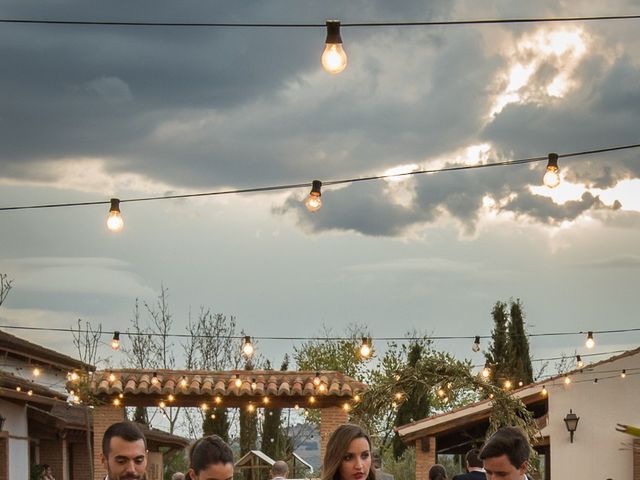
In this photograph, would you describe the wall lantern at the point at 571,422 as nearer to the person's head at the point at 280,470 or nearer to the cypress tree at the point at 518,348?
the person's head at the point at 280,470

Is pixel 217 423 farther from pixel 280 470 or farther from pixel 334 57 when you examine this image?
pixel 334 57

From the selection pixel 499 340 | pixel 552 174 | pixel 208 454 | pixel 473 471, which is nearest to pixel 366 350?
pixel 473 471

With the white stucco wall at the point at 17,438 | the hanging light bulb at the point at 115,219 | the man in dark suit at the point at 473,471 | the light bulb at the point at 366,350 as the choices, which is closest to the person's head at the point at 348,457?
the man in dark suit at the point at 473,471

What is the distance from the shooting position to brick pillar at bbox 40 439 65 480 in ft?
105

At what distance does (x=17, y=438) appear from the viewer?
2817 centimetres

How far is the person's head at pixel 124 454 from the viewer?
6.17 metres

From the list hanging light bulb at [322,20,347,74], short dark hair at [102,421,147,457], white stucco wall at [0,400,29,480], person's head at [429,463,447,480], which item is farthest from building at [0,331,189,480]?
short dark hair at [102,421,147,457]

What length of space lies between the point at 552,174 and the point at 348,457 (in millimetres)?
6841

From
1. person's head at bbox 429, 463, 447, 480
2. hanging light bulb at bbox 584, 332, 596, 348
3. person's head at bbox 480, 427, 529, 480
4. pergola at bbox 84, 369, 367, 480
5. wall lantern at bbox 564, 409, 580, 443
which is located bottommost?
person's head at bbox 429, 463, 447, 480

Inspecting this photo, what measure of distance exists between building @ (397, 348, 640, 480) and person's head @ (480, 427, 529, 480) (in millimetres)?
20126

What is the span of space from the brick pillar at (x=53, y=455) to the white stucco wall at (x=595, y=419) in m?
13.4

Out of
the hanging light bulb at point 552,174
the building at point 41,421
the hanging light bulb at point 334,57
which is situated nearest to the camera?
the hanging light bulb at point 334,57

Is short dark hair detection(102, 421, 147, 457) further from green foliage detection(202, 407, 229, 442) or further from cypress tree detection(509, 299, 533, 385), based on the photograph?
cypress tree detection(509, 299, 533, 385)

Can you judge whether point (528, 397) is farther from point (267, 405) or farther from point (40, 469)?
point (40, 469)
